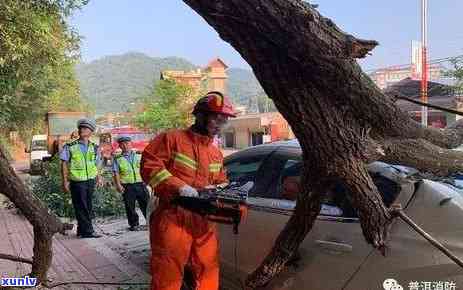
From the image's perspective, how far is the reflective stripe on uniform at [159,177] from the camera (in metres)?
3.22

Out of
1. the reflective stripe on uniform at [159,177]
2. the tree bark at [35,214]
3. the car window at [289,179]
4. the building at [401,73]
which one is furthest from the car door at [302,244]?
the building at [401,73]

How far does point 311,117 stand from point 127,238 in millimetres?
5916

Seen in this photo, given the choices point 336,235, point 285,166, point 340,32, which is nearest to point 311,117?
point 340,32

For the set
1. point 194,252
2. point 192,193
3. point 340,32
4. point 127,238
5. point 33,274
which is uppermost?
point 340,32

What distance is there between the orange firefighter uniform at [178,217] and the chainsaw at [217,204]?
8 centimetres

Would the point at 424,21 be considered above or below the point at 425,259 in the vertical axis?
above

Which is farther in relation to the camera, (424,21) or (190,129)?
(424,21)

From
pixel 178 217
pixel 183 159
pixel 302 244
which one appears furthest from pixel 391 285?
pixel 183 159

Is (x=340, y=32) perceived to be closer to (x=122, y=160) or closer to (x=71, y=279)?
(x=71, y=279)

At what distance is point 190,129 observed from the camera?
348 centimetres

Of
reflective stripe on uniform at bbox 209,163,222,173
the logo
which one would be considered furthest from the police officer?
the logo

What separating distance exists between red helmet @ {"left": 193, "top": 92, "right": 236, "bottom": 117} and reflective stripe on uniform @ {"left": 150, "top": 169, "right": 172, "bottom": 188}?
48cm

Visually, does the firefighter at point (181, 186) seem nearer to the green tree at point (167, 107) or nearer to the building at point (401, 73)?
the building at point (401, 73)

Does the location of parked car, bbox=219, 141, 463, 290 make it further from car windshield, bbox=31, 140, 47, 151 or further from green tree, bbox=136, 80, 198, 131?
green tree, bbox=136, 80, 198, 131
